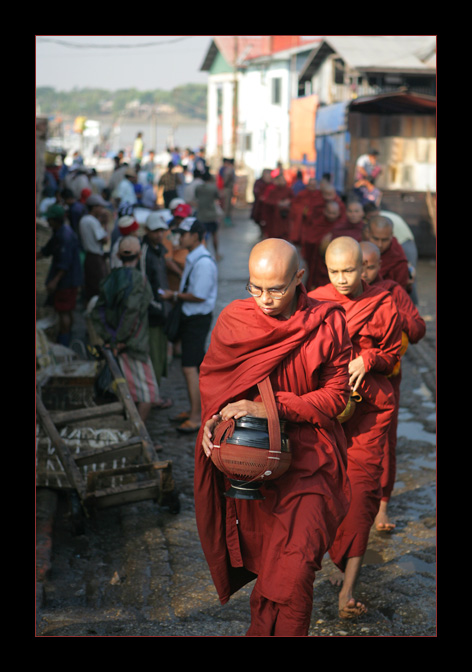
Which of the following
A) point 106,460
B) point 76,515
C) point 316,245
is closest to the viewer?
point 76,515

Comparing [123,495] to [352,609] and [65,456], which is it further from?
[352,609]

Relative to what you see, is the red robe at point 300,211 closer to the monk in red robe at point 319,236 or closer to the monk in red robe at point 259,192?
the monk in red robe at point 319,236

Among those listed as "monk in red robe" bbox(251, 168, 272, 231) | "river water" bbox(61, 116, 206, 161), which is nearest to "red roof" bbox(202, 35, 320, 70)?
"river water" bbox(61, 116, 206, 161)

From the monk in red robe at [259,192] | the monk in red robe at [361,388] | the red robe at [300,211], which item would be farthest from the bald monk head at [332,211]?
the monk in red robe at [259,192]

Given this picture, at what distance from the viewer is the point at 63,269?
9.49m

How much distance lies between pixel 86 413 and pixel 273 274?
300 cm

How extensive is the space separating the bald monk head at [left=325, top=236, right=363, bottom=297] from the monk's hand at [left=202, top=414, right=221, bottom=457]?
1.35m

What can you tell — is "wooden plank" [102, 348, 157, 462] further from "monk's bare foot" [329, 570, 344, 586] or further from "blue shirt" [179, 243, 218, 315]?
"monk's bare foot" [329, 570, 344, 586]

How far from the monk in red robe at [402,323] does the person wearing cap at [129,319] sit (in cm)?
205

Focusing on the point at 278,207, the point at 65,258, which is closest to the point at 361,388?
the point at 65,258

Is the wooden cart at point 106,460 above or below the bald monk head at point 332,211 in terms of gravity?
below

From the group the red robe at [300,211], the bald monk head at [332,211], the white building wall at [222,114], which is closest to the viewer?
the bald monk head at [332,211]

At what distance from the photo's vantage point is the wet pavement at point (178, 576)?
14.1ft

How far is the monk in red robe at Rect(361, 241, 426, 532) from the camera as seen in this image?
499 cm
